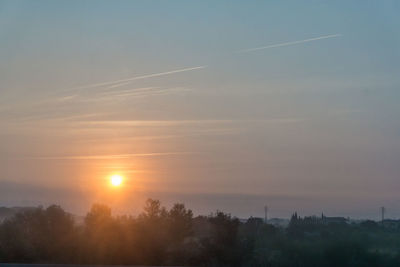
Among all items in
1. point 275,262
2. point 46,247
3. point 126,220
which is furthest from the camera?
point 126,220

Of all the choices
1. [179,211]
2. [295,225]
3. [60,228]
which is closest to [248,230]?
[179,211]

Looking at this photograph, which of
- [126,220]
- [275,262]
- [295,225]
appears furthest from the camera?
[295,225]

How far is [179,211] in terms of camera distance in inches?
1902

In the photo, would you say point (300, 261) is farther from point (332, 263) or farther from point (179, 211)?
point (179, 211)

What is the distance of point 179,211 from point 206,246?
7048 millimetres

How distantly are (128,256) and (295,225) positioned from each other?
17.9 metres

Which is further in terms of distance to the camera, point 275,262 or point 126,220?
point 126,220

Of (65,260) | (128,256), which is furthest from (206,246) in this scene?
(65,260)

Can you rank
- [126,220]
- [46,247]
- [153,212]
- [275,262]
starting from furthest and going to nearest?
[153,212], [126,220], [46,247], [275,262]

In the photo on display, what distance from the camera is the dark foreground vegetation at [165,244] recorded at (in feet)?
131

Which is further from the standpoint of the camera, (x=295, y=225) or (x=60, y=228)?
(x=295, y=225)

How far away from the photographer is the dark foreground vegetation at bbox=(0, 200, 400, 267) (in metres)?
39.8

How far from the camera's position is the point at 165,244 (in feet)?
138

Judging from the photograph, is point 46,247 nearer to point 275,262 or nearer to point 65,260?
point 65,260
